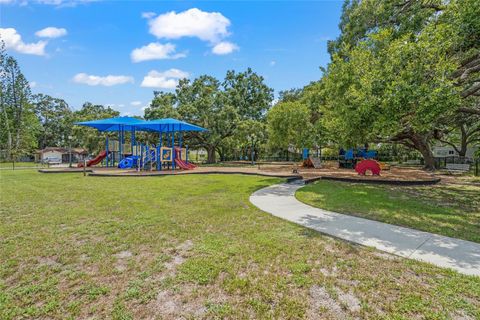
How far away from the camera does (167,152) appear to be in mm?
15625

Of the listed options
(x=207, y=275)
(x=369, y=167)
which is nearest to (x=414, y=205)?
(x=369, y=167)

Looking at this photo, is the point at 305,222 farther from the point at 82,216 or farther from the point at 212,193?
the point at 82,216

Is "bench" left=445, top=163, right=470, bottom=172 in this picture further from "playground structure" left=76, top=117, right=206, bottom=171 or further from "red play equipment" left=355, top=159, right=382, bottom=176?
"playground structure" left=76, top=117, right=206, bottom=171

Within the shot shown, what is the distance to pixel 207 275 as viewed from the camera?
2.87 metres

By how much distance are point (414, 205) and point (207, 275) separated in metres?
6.36

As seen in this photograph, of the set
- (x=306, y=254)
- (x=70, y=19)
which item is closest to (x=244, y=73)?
A: (x=70, y=19)

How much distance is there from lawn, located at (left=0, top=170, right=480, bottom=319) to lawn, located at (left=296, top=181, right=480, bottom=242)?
2077 mm

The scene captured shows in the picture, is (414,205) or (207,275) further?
(414,205)

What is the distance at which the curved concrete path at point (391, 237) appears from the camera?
3.29 meters

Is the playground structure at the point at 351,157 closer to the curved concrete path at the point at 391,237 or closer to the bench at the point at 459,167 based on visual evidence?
the bench at the point at 459,167

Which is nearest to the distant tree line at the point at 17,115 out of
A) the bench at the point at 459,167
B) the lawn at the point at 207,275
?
the lawn at the point at 207,275

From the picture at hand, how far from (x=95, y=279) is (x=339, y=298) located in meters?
2.66

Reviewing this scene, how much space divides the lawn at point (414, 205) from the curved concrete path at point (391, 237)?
0.43 metres

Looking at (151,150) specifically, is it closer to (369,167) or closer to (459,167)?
(369,167)
